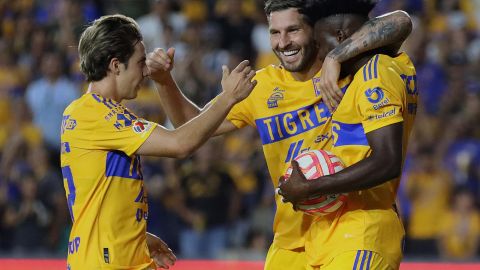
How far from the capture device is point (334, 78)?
14.2ft

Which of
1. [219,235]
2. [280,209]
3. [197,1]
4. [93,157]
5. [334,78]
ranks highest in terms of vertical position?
[197,1]

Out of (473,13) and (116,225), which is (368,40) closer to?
(116,225)

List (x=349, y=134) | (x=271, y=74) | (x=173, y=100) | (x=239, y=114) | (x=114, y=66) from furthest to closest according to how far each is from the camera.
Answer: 1. (x=173, y=100)
2. (x=239, y=114)
3. (x=271, y=74)
4. (x=114, y=66)
5. (x=349, y=134)

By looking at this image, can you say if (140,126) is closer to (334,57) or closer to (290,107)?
(290,107)

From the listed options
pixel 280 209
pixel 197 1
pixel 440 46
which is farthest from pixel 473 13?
pixel 280 209

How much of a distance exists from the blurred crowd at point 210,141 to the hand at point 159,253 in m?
4.41

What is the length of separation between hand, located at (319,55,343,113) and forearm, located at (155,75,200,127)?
1100 millimetres

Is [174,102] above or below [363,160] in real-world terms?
above

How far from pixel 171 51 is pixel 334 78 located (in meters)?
0.98

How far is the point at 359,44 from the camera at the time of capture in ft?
14.2

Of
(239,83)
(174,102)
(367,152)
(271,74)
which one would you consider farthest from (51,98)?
(367,152)

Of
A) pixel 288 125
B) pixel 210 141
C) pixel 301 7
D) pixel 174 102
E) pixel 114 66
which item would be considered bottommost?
pixel 210 141

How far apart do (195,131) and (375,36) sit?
965mm

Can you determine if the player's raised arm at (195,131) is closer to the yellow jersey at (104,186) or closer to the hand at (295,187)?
the yellow jersey at (104,186)
